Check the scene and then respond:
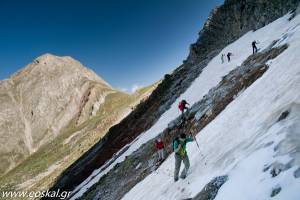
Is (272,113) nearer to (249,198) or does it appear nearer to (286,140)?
(286,140)

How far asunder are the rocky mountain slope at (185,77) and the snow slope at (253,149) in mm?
25906

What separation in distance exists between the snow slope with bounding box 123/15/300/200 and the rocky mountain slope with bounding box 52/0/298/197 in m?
25.9

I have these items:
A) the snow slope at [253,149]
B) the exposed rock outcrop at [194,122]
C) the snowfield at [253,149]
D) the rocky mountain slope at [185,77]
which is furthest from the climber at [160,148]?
the rocky mountain slope at [185,77]

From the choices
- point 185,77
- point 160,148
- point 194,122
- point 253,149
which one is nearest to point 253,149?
point 253,149

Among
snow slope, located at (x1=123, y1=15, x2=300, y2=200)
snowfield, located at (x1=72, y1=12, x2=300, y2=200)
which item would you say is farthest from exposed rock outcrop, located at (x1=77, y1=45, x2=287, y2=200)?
snow slope, located at (x1=123, y1=15, x2=300, y2=200)

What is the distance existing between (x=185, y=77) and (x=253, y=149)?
178 ft

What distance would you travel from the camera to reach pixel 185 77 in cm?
6581

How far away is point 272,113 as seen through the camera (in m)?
13.9

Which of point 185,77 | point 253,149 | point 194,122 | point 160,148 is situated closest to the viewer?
point 253,149

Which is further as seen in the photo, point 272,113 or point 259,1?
point 259,1

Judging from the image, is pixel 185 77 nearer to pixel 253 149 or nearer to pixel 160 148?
pixel 160 148

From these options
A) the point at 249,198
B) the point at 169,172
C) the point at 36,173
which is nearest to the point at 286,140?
the point at 249,198

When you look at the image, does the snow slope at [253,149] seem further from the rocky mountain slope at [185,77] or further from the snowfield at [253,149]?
the rocky mountain slope at [185,77]

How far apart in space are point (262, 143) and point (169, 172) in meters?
10.5
